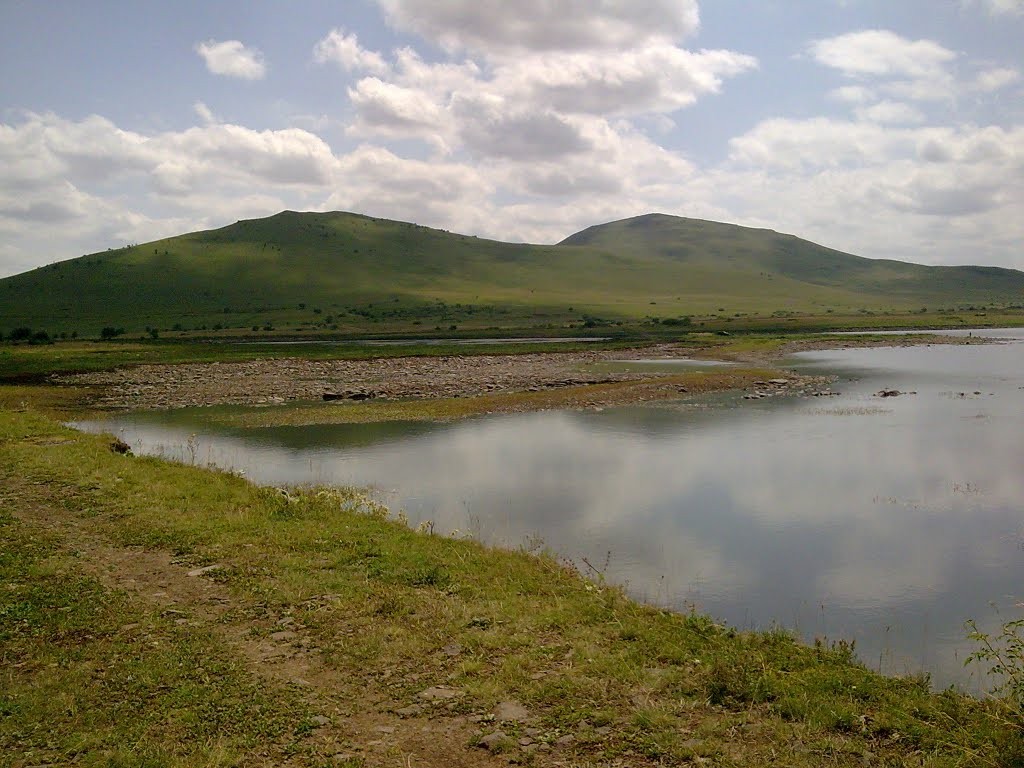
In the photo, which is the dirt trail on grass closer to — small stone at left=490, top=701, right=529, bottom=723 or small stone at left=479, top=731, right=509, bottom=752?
small stone at left=479, top=731, right=509, bottom=752

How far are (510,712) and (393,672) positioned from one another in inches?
70.2

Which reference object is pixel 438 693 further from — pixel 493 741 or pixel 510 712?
pixel 493 741

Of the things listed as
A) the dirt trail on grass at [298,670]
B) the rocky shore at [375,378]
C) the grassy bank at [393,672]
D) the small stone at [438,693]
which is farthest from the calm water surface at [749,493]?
the rocky shore at [375,378]

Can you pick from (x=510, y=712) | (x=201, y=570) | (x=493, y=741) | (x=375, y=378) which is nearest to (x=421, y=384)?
(x=375, y=378)

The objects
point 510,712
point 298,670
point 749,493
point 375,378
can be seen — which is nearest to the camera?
point 510,712

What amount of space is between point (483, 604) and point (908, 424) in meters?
32.5

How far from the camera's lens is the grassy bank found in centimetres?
803

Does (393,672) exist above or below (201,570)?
below

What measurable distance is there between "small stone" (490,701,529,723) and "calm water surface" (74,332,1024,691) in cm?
600

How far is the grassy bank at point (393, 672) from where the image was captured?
26.3 feet

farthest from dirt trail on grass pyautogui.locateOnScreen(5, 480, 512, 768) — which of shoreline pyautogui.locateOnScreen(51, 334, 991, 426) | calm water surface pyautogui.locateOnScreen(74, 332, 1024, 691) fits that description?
Answer: shoreline pyautogui.locateOnScreen(51, 334, 991, 426)

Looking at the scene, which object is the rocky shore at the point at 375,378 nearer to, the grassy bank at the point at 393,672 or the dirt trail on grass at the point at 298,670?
the dirt trail on grass at the point at 298,670

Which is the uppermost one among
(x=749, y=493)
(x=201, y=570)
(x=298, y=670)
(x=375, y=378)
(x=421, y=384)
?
(x=375, y=378)

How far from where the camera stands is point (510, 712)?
8.87m
